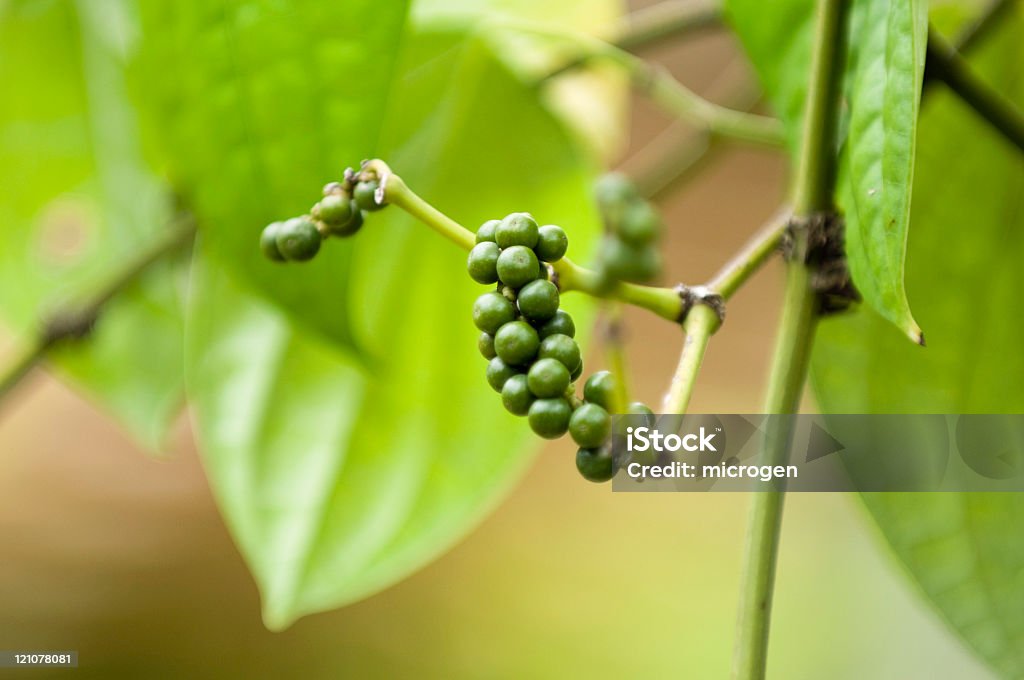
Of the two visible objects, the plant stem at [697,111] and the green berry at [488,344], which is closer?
the green berry at [488,344]

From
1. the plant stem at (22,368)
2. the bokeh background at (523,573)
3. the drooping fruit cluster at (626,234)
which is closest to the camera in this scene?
the drooping fruit cluster at (626,234)

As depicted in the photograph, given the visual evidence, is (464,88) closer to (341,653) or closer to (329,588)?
(329,588)

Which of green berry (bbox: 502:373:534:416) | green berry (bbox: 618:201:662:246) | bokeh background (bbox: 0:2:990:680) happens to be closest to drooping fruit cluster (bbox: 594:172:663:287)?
green berry (bbox: 618:201:662:246)

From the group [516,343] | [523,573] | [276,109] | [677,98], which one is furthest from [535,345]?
[523,573]

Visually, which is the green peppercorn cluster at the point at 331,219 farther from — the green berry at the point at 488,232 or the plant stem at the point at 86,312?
the plant stem at the point at 86,312

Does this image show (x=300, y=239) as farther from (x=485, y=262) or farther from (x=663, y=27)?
(x=663, y=27)

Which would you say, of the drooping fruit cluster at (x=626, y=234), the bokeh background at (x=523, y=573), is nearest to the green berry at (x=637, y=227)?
the drooping fruit cluster at (x=626, y=234)
